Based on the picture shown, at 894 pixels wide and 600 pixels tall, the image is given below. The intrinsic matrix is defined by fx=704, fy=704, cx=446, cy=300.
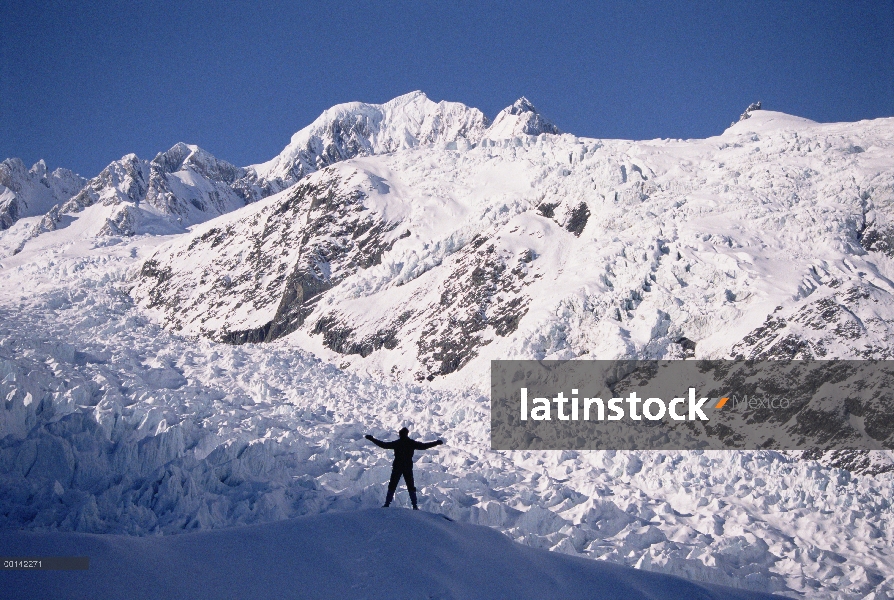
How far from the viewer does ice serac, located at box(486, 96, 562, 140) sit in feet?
381

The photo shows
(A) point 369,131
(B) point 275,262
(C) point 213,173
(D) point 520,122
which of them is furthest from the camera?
(A) point 369,131

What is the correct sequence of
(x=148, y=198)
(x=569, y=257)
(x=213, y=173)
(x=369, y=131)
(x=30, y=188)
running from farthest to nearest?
(x=369, y=131), (x=213, y=173), (x=30, y=188), (x=148, y=198), (x=569, y=257)

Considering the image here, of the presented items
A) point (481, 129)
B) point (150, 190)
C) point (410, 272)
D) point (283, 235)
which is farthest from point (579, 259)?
point (481, 129)

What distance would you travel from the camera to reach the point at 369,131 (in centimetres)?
15475

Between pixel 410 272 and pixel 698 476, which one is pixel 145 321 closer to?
pixel 410 272

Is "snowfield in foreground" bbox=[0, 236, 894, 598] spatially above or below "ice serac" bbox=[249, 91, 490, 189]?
below

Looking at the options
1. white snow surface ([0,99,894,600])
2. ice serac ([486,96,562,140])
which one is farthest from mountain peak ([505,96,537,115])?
white snow surface ([0,99,894,600])

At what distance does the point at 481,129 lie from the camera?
143375 millimetres

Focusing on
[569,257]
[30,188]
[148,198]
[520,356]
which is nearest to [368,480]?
[520,356]

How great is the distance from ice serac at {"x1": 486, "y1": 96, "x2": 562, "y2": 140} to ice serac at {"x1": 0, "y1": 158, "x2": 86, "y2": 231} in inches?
2695

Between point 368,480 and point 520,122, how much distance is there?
107823 mm

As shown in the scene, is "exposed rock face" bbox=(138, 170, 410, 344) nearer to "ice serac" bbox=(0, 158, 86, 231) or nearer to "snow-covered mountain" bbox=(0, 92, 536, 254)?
"snow-covered mountain" bbox=(0, 92, 536, 254)

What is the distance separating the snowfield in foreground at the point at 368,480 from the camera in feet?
47.1

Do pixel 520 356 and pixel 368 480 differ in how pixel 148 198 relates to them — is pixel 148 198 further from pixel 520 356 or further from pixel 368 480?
pixel 368 480
